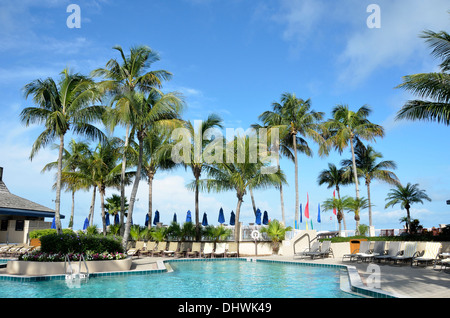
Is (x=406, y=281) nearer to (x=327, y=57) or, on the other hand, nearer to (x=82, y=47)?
(x=327, y=57)

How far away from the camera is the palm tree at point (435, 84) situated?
45.1 feet

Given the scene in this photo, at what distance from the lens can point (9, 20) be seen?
12867 mm

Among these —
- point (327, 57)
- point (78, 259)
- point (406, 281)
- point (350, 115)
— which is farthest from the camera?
point (350, 115)

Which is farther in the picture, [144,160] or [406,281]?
[144,160]

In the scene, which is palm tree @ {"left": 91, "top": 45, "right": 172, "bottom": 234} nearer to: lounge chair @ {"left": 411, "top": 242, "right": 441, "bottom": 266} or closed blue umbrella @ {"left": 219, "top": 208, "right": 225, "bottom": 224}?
closed blue umbrella @ {"left": 219, "top": 208, "right": 225, "bottom": 224}

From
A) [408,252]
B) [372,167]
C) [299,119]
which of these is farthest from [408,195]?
[408,252]

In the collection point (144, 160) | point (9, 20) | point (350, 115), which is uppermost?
point (350, 115)

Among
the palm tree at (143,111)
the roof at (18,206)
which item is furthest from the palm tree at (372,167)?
the roof at (18,206)

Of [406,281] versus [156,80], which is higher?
[156,80]

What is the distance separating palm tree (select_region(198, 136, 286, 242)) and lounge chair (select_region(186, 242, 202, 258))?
2496 millimetres

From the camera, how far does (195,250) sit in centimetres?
2100
